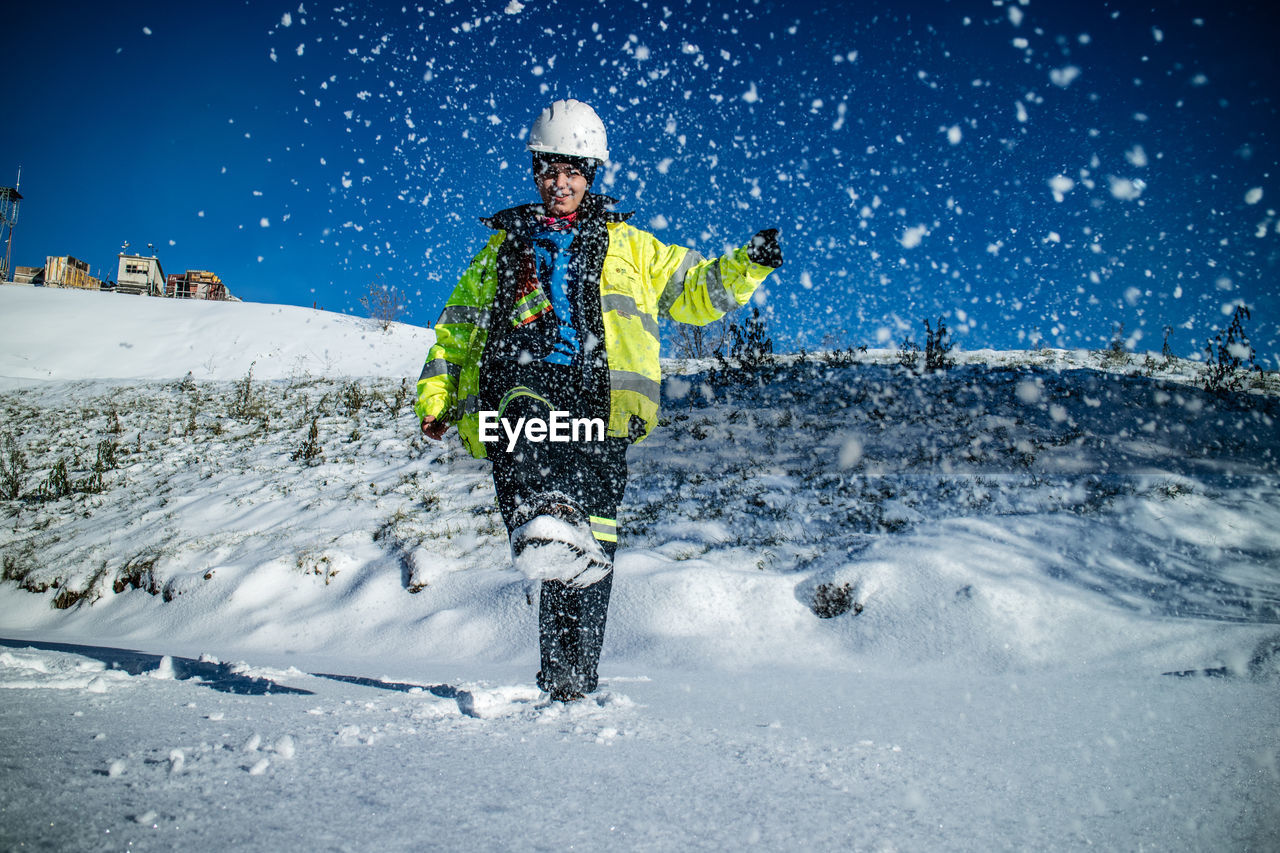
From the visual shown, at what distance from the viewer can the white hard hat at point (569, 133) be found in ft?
8.18

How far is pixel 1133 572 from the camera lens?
145 inches

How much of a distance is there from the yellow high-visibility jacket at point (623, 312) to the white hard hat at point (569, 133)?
240mm

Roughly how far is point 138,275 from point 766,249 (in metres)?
41.2

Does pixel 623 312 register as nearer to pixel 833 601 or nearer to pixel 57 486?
pixel 833 601

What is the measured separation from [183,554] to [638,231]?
180 inches

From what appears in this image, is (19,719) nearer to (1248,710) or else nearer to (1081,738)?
(1081,738)

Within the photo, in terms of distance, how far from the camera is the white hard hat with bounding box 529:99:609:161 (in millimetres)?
2494

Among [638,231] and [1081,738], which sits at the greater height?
[638,231]

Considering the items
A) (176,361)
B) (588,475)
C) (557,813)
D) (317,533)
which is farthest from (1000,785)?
(176,361)

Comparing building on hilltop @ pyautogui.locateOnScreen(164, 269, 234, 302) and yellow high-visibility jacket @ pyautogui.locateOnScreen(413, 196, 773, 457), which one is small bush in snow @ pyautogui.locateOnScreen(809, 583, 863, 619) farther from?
building on hilltop @ pyautogui.locateOnScreen(164, 269, 234, 302)

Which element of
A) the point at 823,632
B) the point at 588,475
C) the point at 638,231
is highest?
the point at 638,231

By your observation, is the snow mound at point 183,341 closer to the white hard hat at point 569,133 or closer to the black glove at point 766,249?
the white hard hat at point 569,133

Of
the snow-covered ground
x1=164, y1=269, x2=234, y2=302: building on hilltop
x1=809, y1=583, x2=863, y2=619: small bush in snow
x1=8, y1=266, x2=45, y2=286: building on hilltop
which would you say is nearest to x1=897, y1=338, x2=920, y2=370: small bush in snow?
the snow-covered ground

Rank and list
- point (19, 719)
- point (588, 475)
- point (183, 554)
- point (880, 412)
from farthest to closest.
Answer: point (880, 412) → point (183, 554) → point (588, 475) → point (19, 719)
